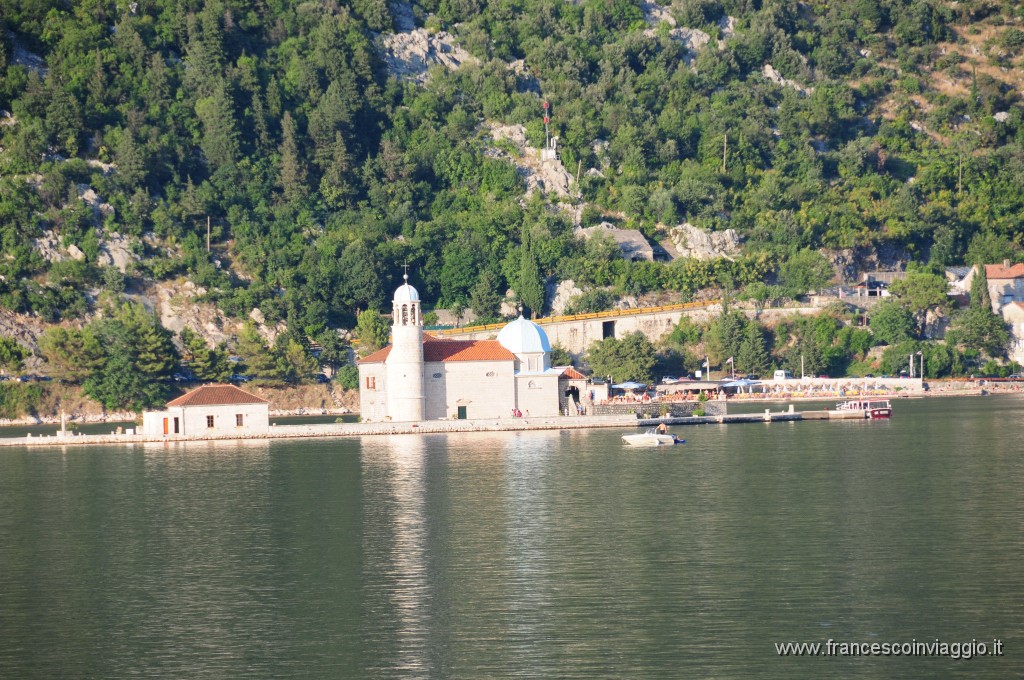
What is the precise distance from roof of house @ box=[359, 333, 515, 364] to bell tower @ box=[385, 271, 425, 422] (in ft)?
6.09

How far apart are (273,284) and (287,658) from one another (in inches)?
3477

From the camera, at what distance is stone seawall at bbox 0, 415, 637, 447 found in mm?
85812

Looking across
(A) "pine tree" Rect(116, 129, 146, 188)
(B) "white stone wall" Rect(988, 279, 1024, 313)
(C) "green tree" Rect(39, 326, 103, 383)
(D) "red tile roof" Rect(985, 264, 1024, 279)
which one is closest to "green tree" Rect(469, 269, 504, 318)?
(A) "pine tree" Rect(116, 129, 146, 188)

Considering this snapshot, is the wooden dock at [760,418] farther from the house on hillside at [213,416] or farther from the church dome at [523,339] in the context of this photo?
the house on hillside at [213,416]

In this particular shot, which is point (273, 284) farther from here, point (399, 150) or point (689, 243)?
point (689, 243)

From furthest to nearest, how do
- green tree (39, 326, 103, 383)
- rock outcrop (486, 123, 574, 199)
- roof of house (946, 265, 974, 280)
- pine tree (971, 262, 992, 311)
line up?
roof of house (946, 265, 974, 280), rock outcrop (486, 123, 574, 199), pine tree (971, 262, 992, 311), green tree (39, 326, 103, 383)

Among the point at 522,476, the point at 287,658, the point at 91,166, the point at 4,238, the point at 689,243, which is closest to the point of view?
the point at 287,658

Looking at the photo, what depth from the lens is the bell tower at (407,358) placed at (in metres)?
86.6

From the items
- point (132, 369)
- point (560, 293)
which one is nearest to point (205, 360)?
point (132, 369)

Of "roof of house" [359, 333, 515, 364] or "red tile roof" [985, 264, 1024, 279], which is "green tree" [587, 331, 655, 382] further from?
"red tile roof" [985, 264, 1024, 279]

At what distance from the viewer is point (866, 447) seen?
244 ft

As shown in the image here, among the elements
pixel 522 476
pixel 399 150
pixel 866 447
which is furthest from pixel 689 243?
pixel 522 476

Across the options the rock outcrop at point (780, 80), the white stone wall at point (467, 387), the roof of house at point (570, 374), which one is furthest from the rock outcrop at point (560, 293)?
the rock outcrop at point (780, 80)

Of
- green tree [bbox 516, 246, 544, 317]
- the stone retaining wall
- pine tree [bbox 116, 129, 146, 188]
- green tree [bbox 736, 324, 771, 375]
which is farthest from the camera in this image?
green tree [bbox 516, 246, 544, 317]
